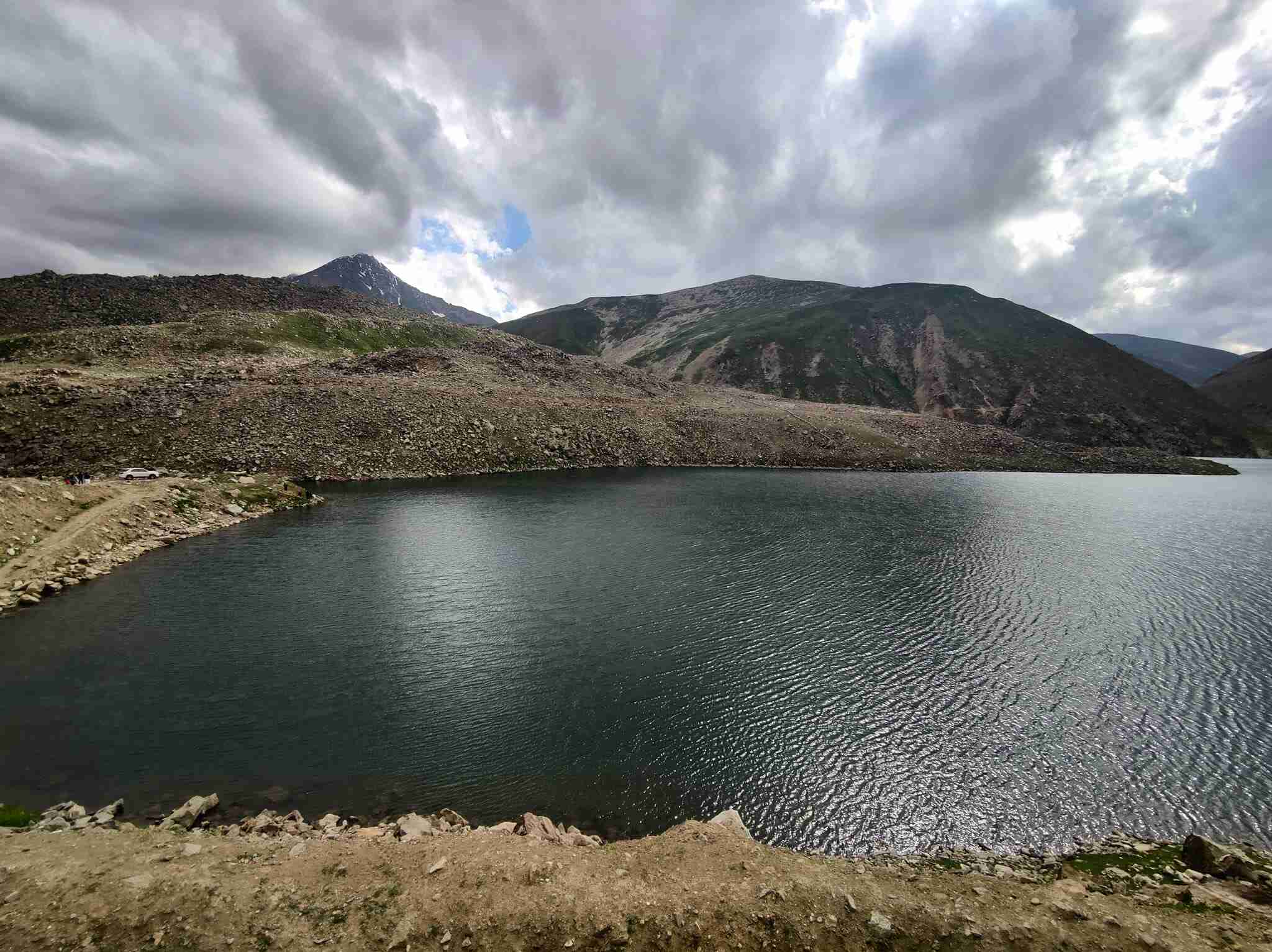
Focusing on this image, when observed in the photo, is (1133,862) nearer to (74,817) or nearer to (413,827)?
(413,827)

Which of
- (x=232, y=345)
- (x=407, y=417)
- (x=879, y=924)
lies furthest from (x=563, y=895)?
(x=232, y=345)

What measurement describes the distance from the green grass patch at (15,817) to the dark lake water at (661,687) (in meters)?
0.96

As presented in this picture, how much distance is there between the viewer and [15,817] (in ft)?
36.3

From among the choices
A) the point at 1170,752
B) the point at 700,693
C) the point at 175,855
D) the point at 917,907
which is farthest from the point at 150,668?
the point at 1170,752

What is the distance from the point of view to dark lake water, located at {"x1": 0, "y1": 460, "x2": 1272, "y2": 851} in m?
13.2

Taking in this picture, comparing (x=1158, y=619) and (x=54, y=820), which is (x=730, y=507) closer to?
(x=1158, y=619)

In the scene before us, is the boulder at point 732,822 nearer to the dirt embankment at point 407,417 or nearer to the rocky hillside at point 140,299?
the dirt embankment at point 407,417

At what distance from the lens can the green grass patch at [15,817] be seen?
10992 millimetres

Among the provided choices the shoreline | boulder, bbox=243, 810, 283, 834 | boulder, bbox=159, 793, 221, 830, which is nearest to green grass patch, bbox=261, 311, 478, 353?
the shoreline

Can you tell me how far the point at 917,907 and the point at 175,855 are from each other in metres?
13.9

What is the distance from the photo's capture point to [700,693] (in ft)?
58.6

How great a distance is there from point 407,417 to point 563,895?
227ft

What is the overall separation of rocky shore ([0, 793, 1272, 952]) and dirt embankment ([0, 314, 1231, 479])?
5522cm

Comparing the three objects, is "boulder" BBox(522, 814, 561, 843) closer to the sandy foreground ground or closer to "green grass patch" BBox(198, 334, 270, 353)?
the sandy foreground ground
